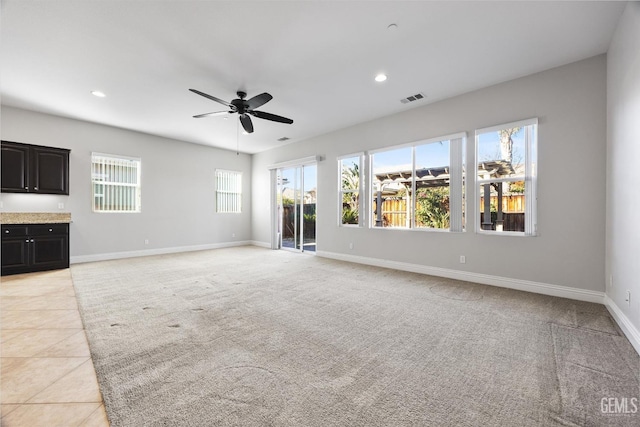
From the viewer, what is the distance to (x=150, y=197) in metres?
6.93

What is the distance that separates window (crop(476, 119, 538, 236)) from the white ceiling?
2.77 ft

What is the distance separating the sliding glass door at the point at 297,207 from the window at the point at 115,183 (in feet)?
12.2

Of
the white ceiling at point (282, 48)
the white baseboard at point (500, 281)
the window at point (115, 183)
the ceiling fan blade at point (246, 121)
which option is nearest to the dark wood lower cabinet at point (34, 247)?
the window at point (115, 183)

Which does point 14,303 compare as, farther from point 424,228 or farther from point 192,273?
point 424,228

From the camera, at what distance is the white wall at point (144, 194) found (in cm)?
547

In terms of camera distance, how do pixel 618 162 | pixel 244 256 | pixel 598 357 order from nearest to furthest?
pixel 598 357 < pixel 618 162 < pixel 244 256

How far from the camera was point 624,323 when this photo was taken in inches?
102

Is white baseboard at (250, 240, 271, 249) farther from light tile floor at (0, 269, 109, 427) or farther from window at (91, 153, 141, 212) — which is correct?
light tile floor at (0, 269, 109, 427)

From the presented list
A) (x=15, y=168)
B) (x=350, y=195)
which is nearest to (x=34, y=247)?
(x=15, y=168)

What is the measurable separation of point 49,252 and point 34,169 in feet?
5.38

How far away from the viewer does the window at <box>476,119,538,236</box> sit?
3885 mm

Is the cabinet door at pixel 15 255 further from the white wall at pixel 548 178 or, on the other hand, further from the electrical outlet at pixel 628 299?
the electrical outlet at pixel 628 299

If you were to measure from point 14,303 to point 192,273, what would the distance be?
2.16 meters

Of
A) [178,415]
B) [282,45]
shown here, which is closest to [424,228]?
[282,45]
